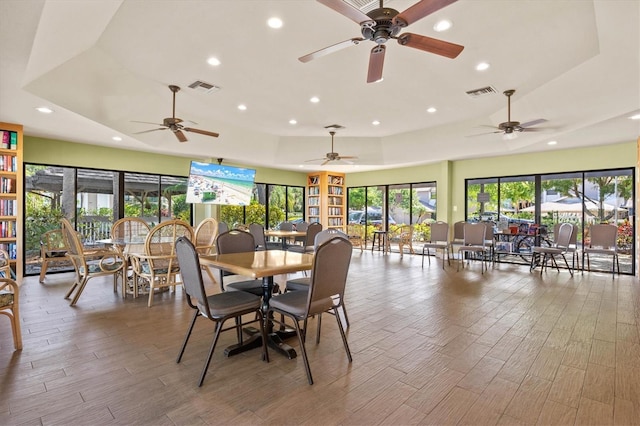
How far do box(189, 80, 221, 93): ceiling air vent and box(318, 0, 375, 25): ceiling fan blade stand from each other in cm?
301

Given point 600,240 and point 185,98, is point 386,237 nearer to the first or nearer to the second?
point 600,240

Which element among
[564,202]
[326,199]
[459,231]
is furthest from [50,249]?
[564,202]

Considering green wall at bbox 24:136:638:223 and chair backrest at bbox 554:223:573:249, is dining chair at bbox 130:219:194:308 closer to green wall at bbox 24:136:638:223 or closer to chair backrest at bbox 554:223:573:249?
green wall at bbox 24:136:638:223

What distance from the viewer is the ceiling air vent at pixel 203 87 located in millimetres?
4750

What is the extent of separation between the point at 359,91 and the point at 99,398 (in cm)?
477

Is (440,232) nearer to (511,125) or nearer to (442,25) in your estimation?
(511,125)

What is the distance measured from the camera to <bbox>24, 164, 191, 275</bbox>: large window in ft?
21.7

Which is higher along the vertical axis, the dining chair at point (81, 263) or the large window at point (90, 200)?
the large window at point (90, 200)

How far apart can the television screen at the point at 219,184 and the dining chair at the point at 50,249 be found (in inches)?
106

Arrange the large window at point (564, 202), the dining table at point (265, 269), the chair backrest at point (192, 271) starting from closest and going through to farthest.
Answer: the chair backrest at point (192, 271) → the dining table at point (265, 269) → the large window at point (564, 202)

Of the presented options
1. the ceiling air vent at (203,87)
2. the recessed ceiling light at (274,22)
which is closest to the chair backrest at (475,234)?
the ceiling air vent at (203,87)

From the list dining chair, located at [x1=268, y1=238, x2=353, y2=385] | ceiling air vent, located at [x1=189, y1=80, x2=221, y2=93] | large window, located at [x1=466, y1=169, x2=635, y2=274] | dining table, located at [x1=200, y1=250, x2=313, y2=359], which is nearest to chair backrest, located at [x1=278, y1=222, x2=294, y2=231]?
ceiling air vent, located at [x1=189, y1=80, x2=221, y2=93]

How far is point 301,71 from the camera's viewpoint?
4461mm

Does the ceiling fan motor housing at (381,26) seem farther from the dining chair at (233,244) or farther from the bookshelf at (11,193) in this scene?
the bookshelf at (11,193)
